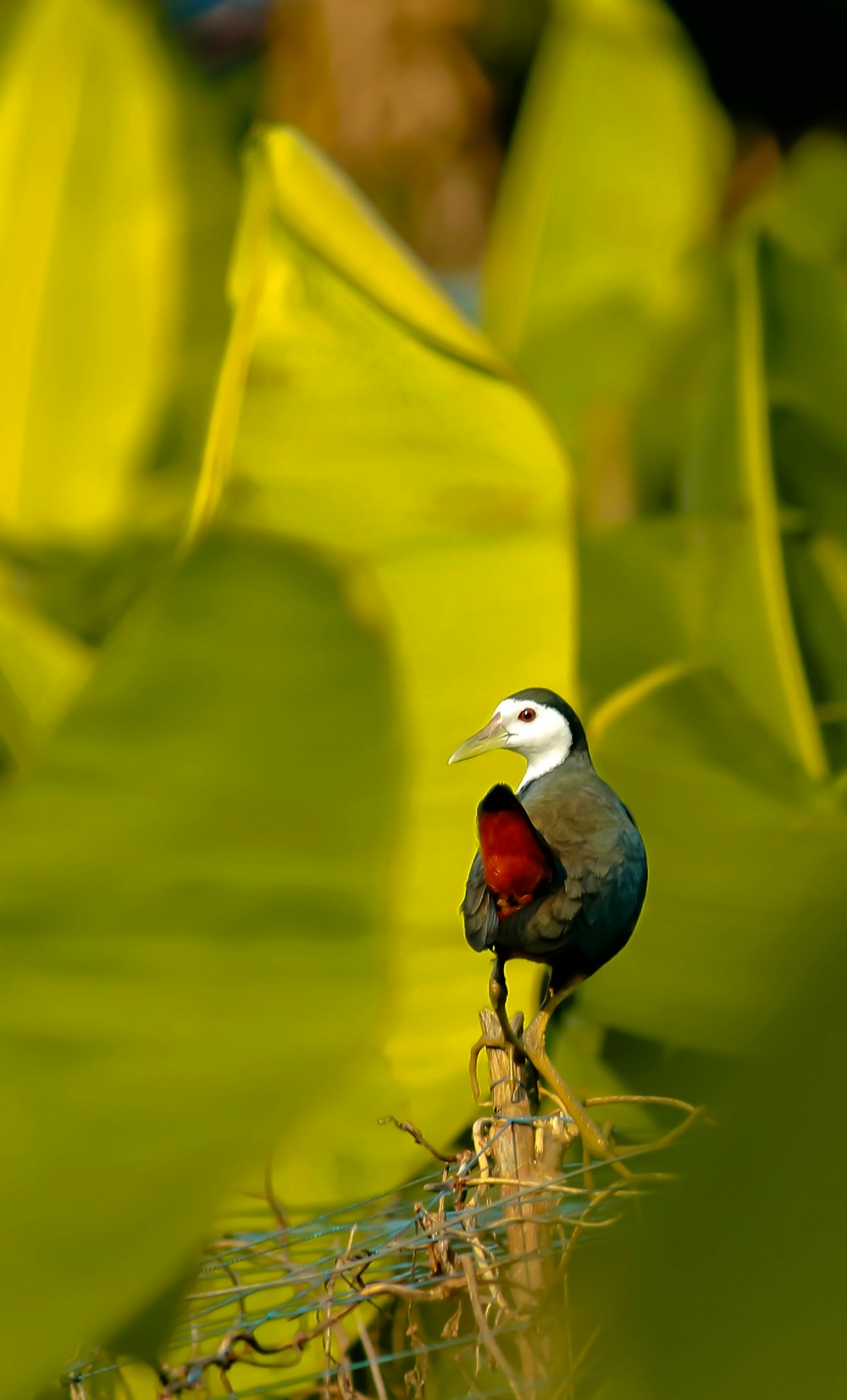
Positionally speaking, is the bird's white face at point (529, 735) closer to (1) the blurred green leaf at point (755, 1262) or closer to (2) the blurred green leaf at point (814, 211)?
(1) the blurred green leaf at point (755, 1262)

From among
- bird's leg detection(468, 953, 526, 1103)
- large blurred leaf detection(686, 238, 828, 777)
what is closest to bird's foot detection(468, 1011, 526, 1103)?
bird's leg detection(468, 953, 526, 1103)

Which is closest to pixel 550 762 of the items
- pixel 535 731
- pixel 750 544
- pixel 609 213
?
pixel 535 731

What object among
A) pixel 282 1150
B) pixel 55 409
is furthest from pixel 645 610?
pixel 55 409

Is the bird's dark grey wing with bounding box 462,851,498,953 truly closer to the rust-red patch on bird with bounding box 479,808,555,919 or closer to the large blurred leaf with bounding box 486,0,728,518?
the rust-red patch on bird with bounding box 479,808,555,919

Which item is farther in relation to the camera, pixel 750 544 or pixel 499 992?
pixel 750 544

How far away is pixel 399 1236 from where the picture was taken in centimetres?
19

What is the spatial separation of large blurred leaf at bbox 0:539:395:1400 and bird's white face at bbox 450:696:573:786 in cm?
2

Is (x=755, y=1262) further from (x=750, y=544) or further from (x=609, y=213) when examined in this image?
(x=609, y=213)

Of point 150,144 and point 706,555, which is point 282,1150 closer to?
point 706,555

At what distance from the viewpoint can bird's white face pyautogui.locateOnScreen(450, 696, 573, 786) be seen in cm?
15

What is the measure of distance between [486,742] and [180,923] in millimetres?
44

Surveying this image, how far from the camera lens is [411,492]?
0.22 metres

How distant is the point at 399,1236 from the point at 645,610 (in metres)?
0.15

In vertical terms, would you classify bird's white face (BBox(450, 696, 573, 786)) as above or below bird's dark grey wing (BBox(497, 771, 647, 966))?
above
